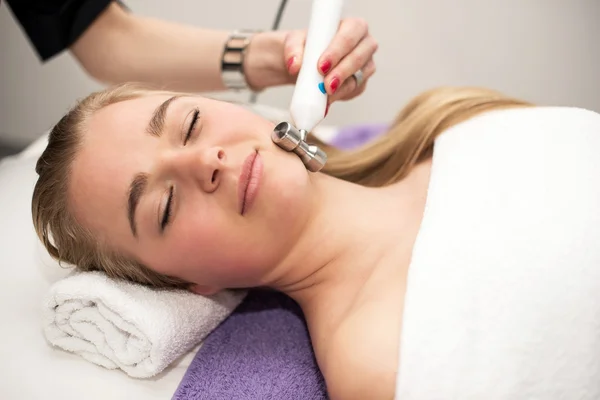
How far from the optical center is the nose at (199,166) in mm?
951

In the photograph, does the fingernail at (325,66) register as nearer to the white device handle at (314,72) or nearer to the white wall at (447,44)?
the white device handle at (314,72)

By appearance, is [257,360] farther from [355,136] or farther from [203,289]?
[355,136]

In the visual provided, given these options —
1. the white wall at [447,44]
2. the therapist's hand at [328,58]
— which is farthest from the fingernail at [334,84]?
the white wall at [447,44]

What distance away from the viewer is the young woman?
3.12ft

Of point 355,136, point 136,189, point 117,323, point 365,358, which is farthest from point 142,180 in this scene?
point 355,136

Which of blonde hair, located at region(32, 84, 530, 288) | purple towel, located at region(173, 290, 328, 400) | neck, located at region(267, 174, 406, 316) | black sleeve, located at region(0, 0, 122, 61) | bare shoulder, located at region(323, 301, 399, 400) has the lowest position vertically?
purple towel, located at region(173, 290, 328, 400)

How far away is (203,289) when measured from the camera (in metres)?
1.12

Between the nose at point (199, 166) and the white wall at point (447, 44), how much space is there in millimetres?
1096

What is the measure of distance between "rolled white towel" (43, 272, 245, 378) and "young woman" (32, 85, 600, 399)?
0.17 ft

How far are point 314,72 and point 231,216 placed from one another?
0.30 m

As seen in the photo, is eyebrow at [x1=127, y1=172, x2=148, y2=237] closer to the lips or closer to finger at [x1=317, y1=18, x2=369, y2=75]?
the lips

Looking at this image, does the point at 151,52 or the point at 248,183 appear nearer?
the point at 248,183

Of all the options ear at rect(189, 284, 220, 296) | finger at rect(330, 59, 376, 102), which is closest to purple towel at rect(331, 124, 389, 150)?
finger at rect(330, 59, 376, 102)

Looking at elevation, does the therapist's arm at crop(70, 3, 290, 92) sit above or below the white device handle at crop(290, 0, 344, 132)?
above
